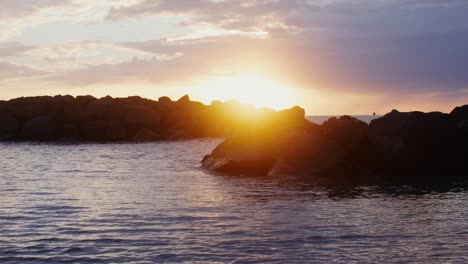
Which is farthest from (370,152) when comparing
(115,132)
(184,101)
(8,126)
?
(8,126)

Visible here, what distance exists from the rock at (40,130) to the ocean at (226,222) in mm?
61831

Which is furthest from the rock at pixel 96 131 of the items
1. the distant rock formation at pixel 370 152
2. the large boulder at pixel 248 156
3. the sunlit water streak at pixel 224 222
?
the sunlit water streak at pixel 224 222

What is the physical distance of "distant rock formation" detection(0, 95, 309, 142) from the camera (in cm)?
9300

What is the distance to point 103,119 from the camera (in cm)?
9588

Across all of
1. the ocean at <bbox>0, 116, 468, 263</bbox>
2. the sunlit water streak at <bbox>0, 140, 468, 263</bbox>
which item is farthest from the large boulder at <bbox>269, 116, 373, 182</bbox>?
the sunlit water streak at <bbox>0, 140, 468, 263</bbox>

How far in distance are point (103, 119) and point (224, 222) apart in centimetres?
7963

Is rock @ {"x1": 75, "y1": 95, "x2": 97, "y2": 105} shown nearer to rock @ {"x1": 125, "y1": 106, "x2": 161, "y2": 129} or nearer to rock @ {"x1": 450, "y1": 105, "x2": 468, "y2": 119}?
rock @ {"x1": 125, "y1": 106, "x2": 161, "y2": 129}

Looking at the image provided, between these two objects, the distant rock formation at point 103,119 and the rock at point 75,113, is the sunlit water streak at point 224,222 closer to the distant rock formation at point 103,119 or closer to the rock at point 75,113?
the distant rock formation at point 103,119

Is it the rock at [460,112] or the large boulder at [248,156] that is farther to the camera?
the rock at [460,112]

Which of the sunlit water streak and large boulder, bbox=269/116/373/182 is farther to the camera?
large boulder, bbox=269/116/373/182

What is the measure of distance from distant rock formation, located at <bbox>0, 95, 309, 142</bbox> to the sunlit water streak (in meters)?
58.2

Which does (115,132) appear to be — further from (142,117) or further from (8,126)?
(8,126)

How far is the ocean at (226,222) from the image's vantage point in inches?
587

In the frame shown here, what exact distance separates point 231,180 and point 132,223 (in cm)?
1506
